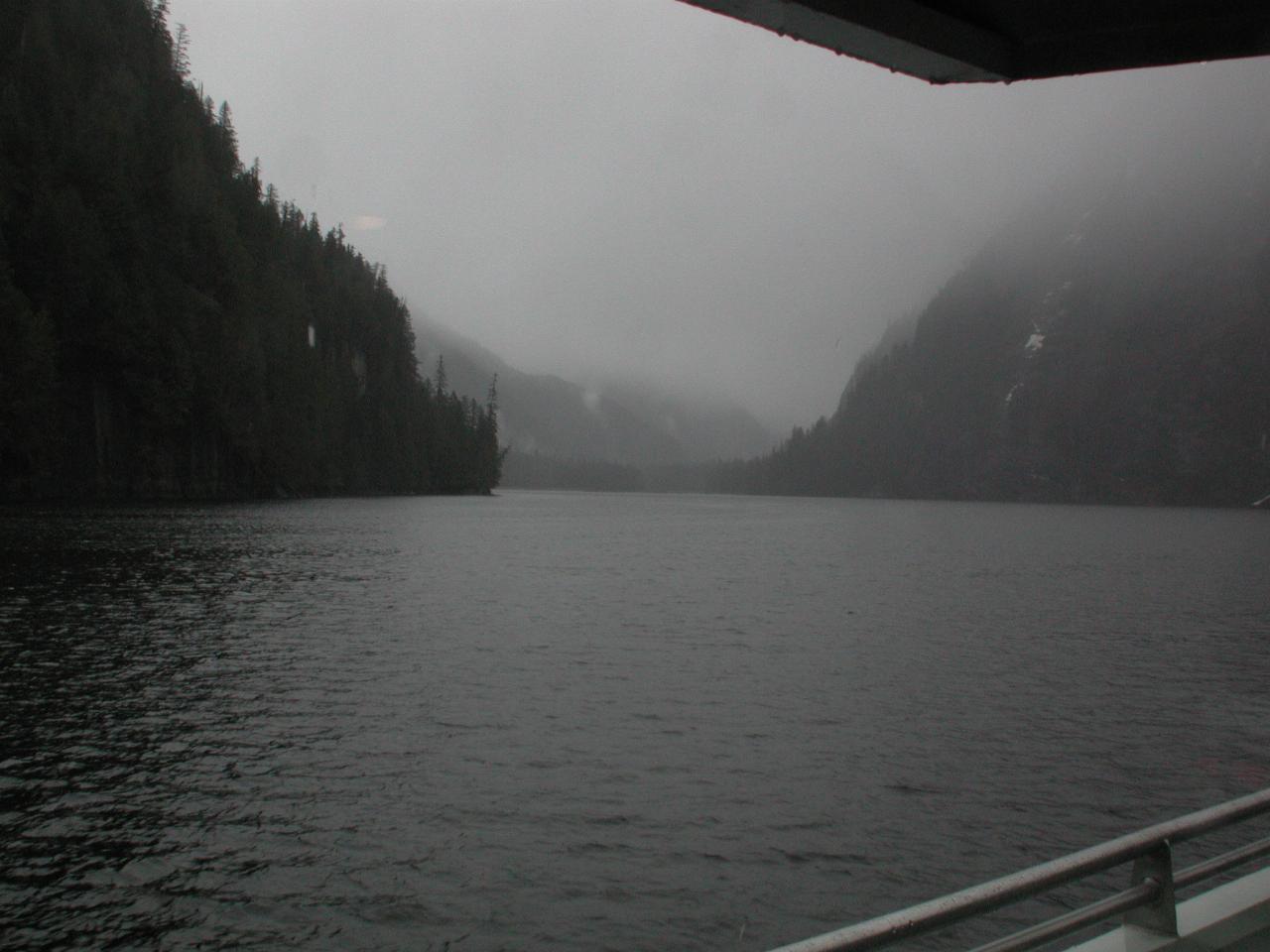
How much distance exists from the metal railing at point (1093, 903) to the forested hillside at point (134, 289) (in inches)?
3813

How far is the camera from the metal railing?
12.7ft

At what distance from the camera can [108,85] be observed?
118 m

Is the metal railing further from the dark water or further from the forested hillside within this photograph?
the forested hillside

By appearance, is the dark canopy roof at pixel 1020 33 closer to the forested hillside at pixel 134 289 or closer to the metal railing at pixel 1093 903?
the metal railing at pixel 1093 903

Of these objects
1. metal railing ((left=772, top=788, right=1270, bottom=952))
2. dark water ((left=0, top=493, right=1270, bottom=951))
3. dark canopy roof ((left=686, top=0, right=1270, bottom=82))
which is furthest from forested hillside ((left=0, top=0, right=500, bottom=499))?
metal railing ((left=772, top=788, right=1270, bottom=952))

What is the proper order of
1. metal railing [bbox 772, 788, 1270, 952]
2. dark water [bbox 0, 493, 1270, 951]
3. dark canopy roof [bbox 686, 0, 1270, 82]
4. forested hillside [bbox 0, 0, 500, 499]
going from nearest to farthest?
metal railing [bbox 772, 788, 1270, 952] < dark canopy roof [bbox 686, 0, 1270, 82] < dark water [bbox 0, 493, 1270, 951] < forested hillside [bbox 0, 0, 500, 499]

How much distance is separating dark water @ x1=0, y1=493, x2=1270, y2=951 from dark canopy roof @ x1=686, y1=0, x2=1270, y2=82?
9645mm

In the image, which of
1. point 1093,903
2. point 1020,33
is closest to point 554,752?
point 1020,33

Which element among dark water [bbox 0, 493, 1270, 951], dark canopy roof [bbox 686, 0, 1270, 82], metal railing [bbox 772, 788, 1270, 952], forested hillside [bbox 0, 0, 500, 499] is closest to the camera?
metal railing [bbox 772, 788, 1270, 952]

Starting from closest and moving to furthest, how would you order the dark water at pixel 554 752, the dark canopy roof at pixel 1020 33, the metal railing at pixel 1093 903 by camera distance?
the metal railing at pixel 1093 903 < the dark canopy roof at pixel 1020 33 < the dark water at pixel 554 752

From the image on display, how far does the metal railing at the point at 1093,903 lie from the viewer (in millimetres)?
3885

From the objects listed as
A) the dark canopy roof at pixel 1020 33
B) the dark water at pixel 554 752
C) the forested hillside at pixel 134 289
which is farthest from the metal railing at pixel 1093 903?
the forested hillside at pixel 134 289

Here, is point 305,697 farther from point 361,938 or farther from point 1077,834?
point 1077,834

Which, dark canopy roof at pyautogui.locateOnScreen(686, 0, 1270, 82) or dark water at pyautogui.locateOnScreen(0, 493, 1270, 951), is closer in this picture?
dark canopy roof at pyautogui.locateOnScreen(686, 0, 1270, 82)
